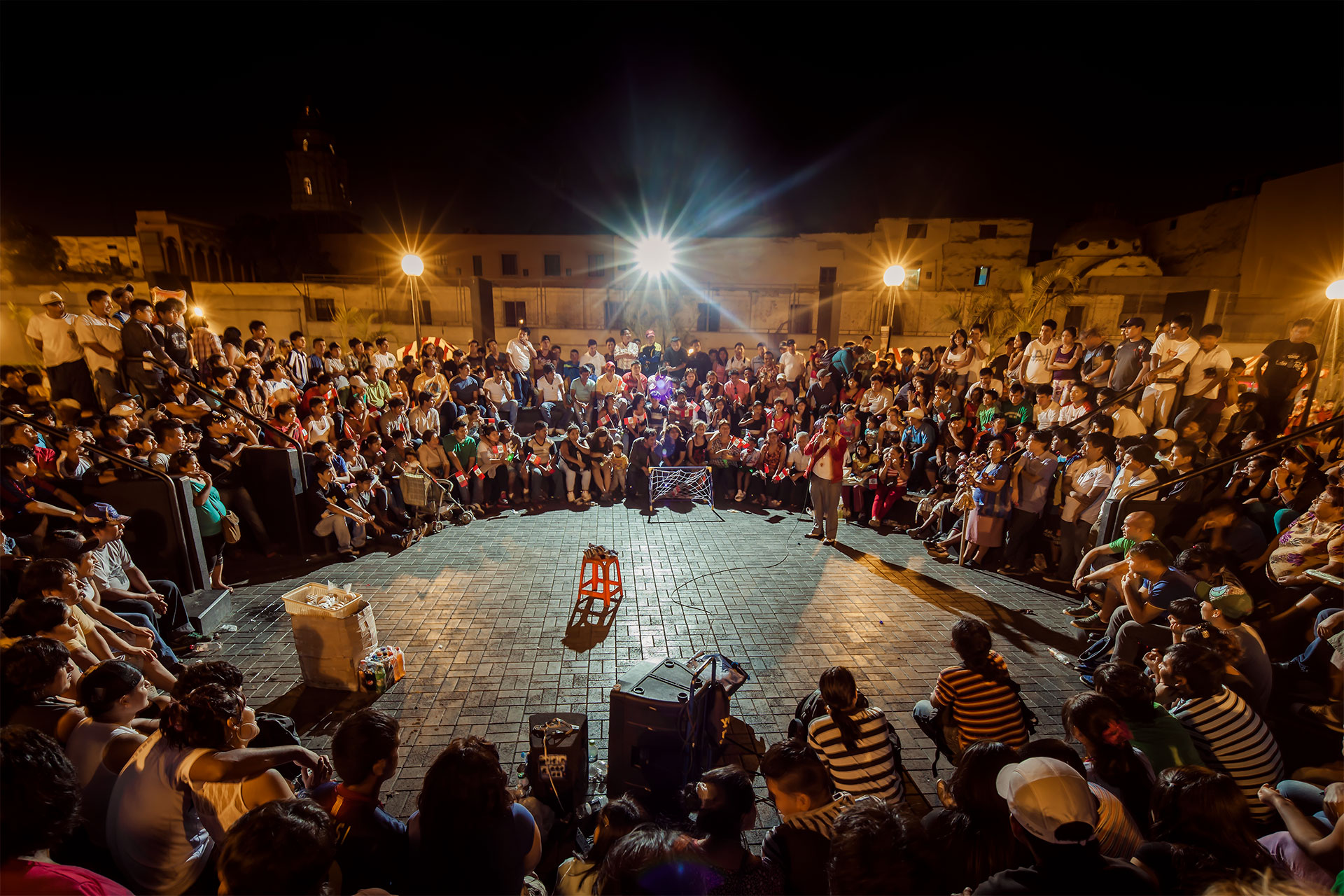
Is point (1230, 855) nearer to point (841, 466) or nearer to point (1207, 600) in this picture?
point (1207, 600)

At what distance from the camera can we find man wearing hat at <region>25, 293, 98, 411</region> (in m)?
7.68

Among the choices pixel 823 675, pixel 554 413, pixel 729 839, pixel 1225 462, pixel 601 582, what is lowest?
pixel 601 582

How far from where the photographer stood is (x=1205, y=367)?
7906mm

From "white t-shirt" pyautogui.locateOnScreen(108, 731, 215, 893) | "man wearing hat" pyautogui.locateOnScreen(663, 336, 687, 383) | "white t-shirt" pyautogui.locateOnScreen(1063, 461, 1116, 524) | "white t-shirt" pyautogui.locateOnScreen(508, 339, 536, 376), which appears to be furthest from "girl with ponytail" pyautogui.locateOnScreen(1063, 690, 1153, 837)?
"man wearing hat" pyautogui.locateOnScreen(663, 336, 687, 383)

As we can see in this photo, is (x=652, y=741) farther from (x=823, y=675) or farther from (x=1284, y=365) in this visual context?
(x=1284, y=365)

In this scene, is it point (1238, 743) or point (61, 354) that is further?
point (61, 354)

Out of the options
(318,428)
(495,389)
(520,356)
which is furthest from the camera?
(520,356)

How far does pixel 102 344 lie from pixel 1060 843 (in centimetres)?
1234

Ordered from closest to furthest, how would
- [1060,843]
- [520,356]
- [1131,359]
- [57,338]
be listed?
[1060,843] → [57,338] → [1131,359] → [520,356]

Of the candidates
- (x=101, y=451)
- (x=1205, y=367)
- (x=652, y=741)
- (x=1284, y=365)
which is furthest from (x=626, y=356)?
(x=1284, y=365)

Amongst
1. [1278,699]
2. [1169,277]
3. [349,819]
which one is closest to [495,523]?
[349,819]

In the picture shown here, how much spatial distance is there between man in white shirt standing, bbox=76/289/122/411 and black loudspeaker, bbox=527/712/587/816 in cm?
938

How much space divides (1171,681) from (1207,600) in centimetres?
146

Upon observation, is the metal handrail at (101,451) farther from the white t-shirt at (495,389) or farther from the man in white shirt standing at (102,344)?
the white t-shirt at (495,389)
